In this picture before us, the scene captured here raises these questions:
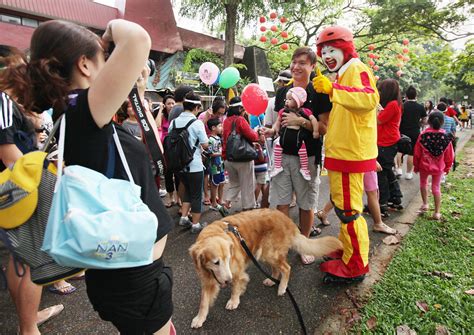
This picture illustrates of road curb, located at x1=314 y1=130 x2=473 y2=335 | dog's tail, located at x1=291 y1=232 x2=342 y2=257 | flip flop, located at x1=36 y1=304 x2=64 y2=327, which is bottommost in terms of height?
flip flop, located at x1=36 y1=304 x2=64 y2=327

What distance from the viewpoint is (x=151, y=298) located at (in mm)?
1235

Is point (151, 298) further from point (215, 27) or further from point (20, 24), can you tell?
point (215, 27)

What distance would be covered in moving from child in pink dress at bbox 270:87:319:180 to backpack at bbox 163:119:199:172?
4.16 feet

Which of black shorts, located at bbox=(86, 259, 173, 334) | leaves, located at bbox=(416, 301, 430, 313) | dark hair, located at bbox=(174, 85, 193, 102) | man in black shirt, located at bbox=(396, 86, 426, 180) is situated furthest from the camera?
man in black shirt, located at bbox=(396, 86, 426, 180)

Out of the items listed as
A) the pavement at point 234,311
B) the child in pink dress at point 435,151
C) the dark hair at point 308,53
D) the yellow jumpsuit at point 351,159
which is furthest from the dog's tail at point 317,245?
the child in pink dress at point 435,151

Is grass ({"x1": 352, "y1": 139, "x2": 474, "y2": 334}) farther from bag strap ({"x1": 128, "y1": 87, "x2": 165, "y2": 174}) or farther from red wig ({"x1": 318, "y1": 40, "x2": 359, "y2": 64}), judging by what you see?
red wig ({"x1": 318, "y1": 40, "x2": 359, "y2": 64})

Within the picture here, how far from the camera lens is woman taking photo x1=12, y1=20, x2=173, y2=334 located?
41.5 inches

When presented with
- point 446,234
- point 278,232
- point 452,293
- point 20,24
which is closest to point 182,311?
point 278,232

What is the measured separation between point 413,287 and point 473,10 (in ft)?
33.5

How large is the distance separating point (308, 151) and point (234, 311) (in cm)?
189

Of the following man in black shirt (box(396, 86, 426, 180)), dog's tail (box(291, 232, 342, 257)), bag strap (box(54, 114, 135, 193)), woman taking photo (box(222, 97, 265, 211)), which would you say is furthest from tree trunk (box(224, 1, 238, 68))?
bag strap (box(54, 114, 135, 193))

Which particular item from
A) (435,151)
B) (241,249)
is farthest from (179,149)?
(435,151)

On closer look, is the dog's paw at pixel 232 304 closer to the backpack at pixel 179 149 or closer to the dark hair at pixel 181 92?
the backpack at pixel 179 149

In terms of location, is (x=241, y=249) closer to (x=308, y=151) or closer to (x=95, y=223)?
(x=308, y=151)
